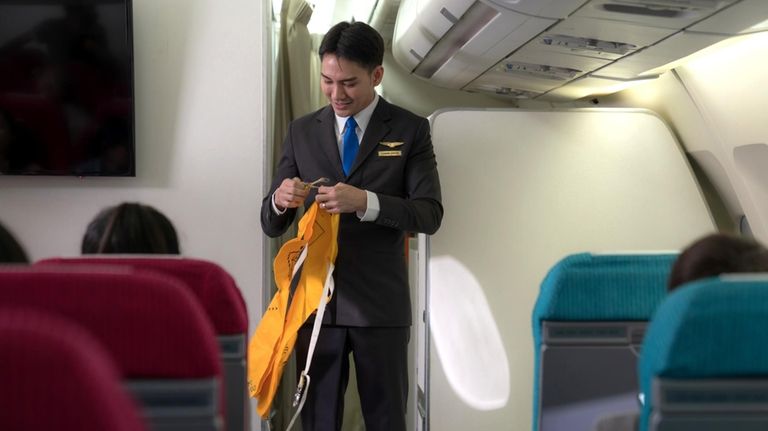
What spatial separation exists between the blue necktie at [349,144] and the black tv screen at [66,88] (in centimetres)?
137

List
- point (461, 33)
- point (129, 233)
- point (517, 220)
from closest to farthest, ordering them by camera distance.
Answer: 1. point (129, 233)
2. point (461, 33)
3. point (517, 220)

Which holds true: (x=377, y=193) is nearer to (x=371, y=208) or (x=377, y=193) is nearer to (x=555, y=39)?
(x=371, y=208)

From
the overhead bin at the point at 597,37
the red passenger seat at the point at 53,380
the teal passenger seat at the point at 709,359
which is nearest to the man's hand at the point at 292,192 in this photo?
the overhead bin at the point at 597,37

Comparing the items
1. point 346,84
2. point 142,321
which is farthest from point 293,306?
point 142,321

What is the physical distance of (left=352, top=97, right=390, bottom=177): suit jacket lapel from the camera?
2934 mm

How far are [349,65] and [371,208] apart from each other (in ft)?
1.82

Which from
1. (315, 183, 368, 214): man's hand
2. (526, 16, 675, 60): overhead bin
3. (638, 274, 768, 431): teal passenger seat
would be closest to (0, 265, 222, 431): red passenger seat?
(638, 274, 768, 431): teal passenger seat

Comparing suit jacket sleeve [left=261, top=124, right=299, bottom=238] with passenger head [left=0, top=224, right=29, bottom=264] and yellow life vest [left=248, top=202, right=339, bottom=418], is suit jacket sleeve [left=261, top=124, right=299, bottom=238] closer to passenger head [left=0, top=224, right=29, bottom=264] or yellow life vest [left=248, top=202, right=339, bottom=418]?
yellow life vest [left=248, top=202, right=339, bottom=418]

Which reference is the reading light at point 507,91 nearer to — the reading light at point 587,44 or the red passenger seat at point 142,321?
the reading light at point 587,44

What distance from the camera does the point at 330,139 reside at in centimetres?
297

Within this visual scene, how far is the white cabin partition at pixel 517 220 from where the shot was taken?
387cm

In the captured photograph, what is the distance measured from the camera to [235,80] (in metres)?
3.97

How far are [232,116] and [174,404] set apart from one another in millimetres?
2803

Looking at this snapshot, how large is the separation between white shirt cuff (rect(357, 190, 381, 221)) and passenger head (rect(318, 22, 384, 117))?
399 millimetres
